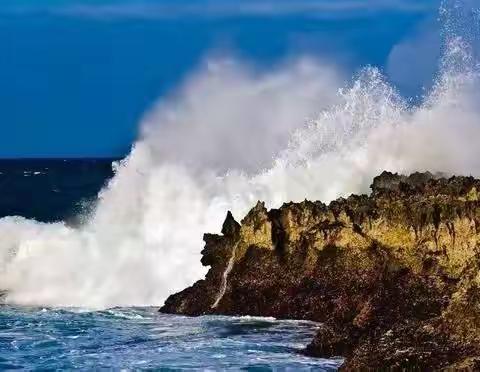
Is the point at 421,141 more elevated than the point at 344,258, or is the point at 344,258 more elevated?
the point at 421,141

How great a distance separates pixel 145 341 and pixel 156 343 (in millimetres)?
372

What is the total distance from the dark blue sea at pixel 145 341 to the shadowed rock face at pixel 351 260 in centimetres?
53

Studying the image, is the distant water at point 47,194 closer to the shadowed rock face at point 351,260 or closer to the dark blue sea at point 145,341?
the dark blue sea at point 145,341

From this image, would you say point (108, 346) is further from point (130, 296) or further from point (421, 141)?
point (421, 141)

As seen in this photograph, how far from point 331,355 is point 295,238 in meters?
4.95

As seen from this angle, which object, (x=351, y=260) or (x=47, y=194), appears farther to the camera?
(x=47, y=194)

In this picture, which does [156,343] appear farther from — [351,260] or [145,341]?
[351,260]

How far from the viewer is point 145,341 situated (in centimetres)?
1761

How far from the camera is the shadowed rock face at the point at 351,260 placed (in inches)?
629

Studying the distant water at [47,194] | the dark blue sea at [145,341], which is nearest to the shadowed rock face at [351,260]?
the dark blue sea at [145,341]

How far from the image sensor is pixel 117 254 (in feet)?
84.8

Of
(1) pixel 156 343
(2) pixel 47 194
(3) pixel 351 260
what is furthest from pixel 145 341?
(2) pixel 47 194

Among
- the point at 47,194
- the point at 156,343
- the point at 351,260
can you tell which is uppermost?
the point at 47,194

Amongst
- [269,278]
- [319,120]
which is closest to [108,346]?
[269,278]
